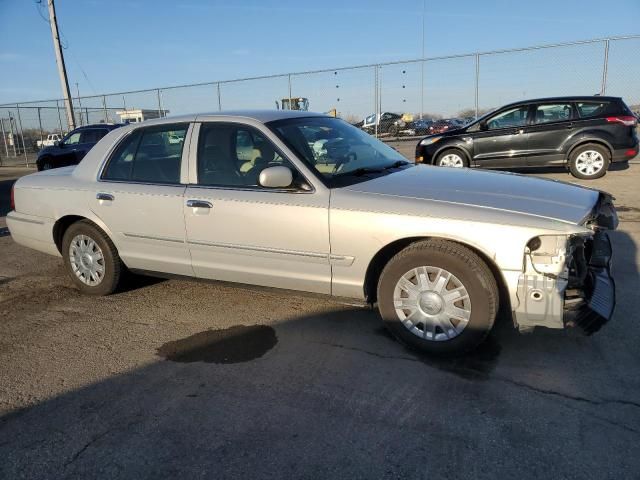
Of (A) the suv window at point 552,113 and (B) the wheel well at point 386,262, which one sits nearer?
(B) the wheel well at point 386,262

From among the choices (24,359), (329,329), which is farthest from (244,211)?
(24,359)

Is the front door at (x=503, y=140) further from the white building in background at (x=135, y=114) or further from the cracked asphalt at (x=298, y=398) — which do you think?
the white building in background at (x=135, y=114)

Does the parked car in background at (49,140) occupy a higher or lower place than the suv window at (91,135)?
lower

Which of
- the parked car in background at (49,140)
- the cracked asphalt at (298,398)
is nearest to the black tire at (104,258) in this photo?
the cracked asphalt at (298,398)

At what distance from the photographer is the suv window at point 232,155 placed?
387 centimetres

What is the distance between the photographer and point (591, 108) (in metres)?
10.1

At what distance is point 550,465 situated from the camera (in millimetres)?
2309

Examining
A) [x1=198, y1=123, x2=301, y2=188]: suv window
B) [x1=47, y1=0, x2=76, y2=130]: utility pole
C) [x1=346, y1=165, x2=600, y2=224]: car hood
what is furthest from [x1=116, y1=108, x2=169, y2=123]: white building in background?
[x1=346, y1=165, x2=600, y2=224]: car hood

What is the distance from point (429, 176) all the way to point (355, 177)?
0.60m

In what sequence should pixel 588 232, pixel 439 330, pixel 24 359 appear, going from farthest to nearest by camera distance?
pixel 24 359, pixel 439 330, pixel 588 232

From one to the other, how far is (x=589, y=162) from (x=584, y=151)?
25cm

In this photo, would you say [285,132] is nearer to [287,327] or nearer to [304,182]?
[304,182]

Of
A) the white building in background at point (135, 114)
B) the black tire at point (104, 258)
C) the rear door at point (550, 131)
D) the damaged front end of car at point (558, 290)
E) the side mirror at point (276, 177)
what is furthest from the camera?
the white building in background at point (135, 114)

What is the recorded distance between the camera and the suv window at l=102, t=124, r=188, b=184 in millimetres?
4211
